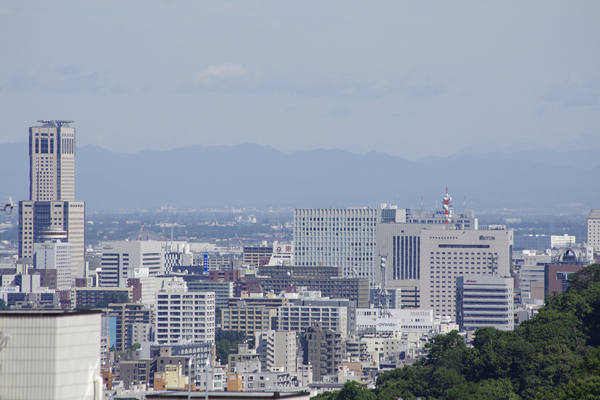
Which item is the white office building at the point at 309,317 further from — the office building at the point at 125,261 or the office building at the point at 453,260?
the office building at the point at 125,261

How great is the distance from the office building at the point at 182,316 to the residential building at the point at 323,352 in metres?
19.0

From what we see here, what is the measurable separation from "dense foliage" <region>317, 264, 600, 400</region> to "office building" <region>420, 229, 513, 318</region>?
103 m

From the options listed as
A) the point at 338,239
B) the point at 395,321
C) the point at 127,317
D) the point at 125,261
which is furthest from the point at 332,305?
the point at 125,261

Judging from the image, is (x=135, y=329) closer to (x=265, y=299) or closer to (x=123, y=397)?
(x=265, y=299)

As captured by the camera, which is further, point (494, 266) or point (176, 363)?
point (494, 266)

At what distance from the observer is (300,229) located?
18488 centimetres

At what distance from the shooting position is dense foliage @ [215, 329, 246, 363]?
10494 centimetres

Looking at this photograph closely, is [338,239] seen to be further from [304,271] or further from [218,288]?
[218,288]

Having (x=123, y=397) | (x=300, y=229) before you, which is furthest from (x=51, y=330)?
(x=300, y=229)

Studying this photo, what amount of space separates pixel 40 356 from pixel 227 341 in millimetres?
87006

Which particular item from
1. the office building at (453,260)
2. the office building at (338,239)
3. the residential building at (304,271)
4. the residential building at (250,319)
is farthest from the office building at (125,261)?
the residential building at (250,319)

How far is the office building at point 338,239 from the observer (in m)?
183

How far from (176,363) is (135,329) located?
3437 cm

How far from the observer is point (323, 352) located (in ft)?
326
